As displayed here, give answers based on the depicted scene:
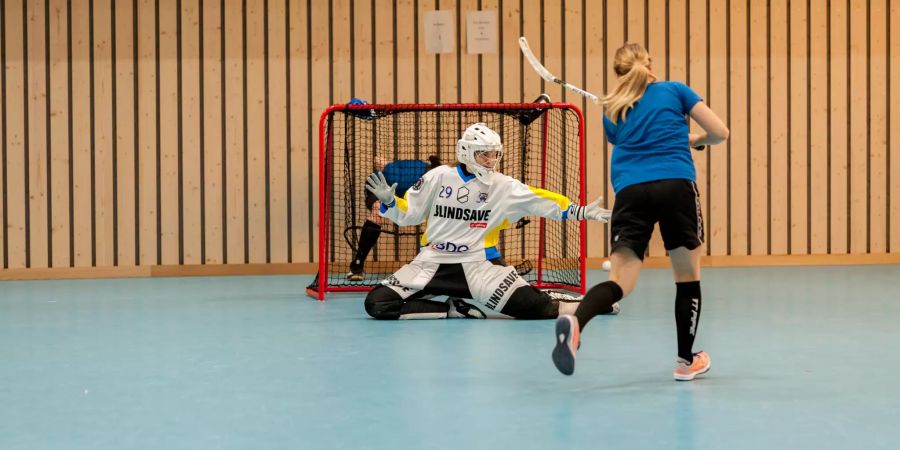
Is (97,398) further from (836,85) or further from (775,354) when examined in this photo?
(836,85)

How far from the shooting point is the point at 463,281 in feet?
22.8

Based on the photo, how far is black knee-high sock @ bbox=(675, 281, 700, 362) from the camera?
14.9ft

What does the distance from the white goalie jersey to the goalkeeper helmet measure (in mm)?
69

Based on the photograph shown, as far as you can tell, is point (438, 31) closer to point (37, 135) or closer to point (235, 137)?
point (235, 137)

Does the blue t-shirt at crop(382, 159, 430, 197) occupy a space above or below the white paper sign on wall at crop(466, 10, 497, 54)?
below

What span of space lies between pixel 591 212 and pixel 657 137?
211cm

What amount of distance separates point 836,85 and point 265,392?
9208mm

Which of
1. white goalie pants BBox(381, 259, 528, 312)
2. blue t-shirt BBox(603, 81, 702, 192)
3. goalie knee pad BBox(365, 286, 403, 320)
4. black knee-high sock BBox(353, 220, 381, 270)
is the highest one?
blue t-shirt BBox(603, 81, 702, 192)

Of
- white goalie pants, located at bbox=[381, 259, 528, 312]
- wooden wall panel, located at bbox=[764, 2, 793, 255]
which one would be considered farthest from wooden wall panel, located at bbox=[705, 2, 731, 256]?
white goalie pants, located at bbox=[381, 259, 528, 312]

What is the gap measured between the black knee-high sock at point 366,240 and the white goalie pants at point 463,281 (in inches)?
113

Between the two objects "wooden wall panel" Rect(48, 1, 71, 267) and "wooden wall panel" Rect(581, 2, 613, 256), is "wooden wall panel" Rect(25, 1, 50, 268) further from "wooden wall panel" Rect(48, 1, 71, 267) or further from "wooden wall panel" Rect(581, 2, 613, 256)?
"wooden wall panel" Rect(581, 2, 613, 256)

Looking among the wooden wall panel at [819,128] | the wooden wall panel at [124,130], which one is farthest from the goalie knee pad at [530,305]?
the wooden wall panel at [819,128]

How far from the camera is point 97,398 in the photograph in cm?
426

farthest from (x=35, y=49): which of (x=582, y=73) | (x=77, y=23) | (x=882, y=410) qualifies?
(x=882, y=410)
